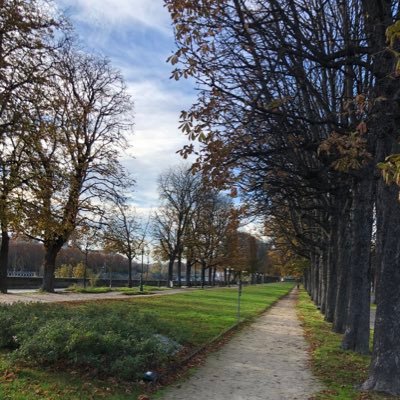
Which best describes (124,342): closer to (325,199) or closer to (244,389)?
(244,389)

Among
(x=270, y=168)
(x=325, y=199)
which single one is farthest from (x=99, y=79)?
(x=270, y=168)

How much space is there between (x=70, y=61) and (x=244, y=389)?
27969 mm

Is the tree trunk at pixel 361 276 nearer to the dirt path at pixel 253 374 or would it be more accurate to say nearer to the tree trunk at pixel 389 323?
the dirt path at pixel 253 374

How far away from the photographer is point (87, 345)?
8.35 metres

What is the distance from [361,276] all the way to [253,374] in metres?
3.96

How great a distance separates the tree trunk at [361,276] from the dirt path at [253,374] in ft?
4.52

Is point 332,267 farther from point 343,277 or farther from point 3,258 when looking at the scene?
point 3,258

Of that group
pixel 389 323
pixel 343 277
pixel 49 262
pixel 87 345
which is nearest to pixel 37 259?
pixel 49 262

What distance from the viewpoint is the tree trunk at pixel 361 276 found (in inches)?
485

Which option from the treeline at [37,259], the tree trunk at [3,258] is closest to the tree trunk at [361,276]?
the tree trunk at [3,258]

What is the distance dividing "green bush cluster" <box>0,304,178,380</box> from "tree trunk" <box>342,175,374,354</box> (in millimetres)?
4846

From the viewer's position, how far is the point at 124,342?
8656 mm

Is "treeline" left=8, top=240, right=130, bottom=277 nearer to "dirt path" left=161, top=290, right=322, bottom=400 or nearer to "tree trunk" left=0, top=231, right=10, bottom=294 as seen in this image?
"tree trunk" left=0, top=231, right=10, bottom=294

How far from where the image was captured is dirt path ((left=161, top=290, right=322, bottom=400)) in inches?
329
